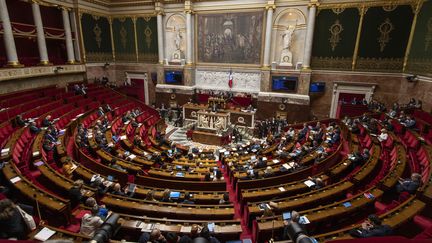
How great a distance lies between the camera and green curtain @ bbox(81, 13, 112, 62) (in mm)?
18562

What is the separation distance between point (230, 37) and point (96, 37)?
11.5 metres

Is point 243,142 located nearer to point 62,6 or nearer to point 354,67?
point 354,67

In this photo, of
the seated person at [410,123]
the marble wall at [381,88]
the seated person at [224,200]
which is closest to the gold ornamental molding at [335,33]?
the marble wall at [381,88]

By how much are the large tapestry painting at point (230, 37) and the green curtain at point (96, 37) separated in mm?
8628

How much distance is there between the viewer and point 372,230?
3949 millimetres

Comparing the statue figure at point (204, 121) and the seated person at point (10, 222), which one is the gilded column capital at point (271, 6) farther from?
the seated person at point (10, 222)

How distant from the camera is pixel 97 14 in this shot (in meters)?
19.4

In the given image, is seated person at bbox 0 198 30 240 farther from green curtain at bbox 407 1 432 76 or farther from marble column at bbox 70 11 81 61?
marble column at bbox 70 11 81 61

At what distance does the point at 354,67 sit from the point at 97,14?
67.6 ft

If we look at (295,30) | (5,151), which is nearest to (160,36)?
(295,30)

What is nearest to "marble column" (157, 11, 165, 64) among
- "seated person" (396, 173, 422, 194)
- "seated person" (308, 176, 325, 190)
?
"seated person" (308, 176, 325, 190)

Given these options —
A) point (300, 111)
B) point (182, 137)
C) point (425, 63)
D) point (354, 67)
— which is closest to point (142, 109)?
point (182, 137)

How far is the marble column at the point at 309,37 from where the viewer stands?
615 inches

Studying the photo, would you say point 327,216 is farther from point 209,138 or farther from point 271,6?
point 271,6
